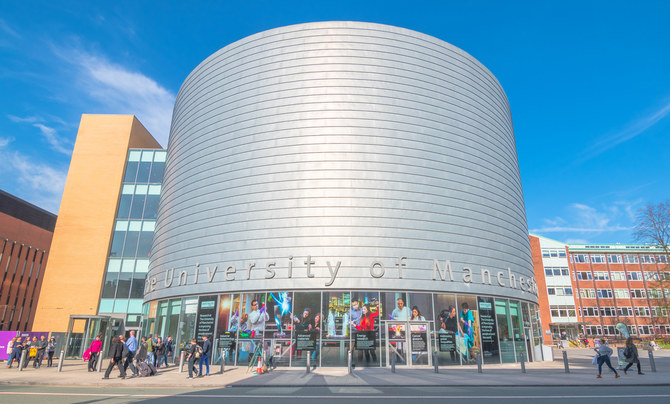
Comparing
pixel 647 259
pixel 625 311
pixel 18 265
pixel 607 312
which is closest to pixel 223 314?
pixel 18 265

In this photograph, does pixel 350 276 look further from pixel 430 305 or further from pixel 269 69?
pixel 269 69

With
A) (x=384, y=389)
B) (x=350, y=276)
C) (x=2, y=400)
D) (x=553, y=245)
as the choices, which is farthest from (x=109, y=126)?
(x=553, y=245)

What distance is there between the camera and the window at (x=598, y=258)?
264 feet

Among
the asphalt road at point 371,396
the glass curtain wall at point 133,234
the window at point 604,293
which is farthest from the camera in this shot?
the window at point 604,293

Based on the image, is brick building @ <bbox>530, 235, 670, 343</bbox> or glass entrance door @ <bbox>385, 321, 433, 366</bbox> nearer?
glass entrance door @ <bbox>385, 321, 433, 366</bbox>

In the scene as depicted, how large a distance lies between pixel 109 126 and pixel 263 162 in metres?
26.1

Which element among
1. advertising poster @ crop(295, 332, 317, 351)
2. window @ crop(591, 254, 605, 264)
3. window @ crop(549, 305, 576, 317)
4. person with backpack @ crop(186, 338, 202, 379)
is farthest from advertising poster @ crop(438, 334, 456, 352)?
window @ crop(591, 254, 605, 264)

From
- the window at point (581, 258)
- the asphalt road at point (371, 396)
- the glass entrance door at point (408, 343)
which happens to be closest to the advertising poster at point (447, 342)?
the glass entrance door at point (408, 343)

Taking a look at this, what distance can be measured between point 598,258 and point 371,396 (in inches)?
3404

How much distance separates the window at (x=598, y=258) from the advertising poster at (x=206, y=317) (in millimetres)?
80711

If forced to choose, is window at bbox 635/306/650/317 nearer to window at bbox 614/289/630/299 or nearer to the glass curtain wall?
window at bbox 614/289/630/299

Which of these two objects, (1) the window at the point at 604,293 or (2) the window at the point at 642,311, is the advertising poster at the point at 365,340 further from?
(2) the window at the point at 642,311

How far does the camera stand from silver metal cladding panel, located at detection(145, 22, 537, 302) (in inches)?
1014

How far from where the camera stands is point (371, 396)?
39.6 ft
